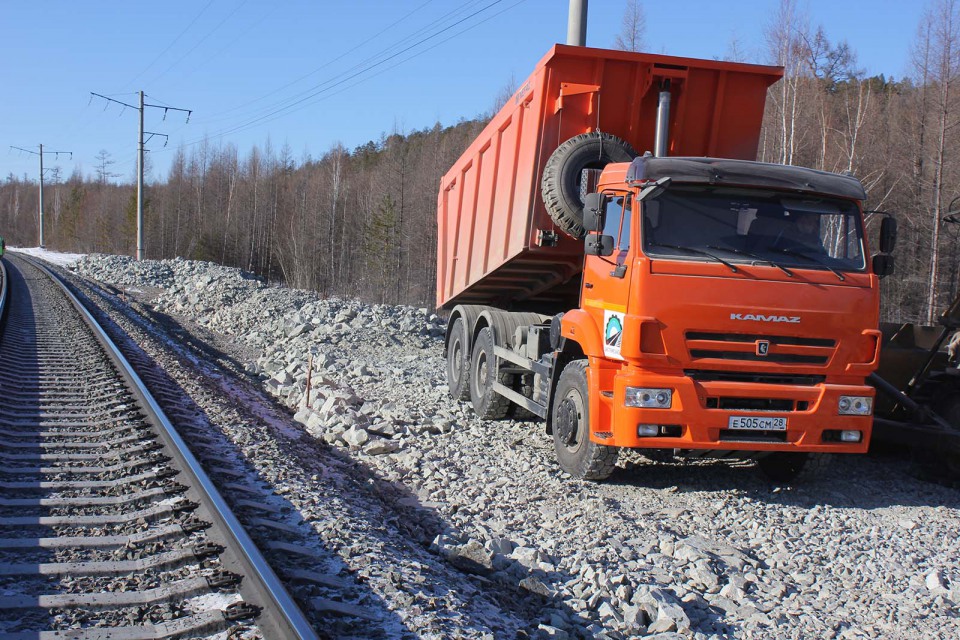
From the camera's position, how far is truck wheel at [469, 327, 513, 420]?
9.38 m

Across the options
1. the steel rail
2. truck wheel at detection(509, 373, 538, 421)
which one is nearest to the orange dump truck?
truck wheel at detection(509, 373, 538, 421)

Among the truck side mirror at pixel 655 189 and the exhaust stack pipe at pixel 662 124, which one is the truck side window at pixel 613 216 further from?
the exhaust stack pipe at pixel 662 124

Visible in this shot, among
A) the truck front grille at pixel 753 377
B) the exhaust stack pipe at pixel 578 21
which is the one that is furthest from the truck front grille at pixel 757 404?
the exhaust stack pipe at pixel 578 21

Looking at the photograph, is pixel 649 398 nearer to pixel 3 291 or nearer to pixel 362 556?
pixel 362 556

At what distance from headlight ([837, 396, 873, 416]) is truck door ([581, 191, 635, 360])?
1907mm

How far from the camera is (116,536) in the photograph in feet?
14.2

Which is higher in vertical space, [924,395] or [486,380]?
[924,395]

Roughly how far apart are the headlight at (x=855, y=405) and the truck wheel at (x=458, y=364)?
17.3ft

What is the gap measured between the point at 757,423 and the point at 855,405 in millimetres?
898

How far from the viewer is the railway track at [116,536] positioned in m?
3.38

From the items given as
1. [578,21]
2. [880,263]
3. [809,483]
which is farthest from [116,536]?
[578,21]

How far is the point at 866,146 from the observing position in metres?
26.2

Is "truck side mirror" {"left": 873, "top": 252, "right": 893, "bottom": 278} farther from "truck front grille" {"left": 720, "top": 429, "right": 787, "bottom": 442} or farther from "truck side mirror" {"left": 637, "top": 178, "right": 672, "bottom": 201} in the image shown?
"truck side mirror" {"left": 637, "top": 178, "right": 672, "bottom": 201}

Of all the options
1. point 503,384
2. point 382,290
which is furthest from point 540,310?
point 382,290
